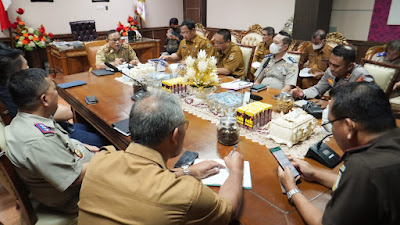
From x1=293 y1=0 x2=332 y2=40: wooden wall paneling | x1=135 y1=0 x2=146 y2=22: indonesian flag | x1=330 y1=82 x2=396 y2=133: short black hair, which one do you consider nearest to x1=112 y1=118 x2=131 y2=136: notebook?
x1=330 y1=82 x2=396 y2=133: short black hair

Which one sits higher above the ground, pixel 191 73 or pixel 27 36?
pixel 27 36

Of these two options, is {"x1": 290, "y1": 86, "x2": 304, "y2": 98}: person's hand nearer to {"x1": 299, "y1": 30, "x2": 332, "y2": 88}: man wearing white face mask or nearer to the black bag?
the black bag

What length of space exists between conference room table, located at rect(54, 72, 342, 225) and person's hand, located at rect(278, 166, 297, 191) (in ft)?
0.13

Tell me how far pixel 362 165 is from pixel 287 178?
370 millimetres

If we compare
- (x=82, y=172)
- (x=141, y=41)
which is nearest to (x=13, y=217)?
(x=82, y=172)

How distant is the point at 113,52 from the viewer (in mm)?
3734

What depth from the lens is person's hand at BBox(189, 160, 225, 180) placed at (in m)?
1.20

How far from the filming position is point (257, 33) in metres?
4.83

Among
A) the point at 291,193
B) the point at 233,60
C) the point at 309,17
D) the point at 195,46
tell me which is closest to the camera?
the point at 291,193

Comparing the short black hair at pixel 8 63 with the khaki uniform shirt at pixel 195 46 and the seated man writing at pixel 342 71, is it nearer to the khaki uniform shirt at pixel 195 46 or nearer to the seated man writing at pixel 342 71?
the seated man writing at pixel 342 71

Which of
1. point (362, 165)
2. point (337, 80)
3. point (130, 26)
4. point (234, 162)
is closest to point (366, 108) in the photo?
point (362, 165)

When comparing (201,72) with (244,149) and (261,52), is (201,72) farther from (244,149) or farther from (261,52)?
(261,52)

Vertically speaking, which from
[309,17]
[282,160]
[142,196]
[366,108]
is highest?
[309,17]

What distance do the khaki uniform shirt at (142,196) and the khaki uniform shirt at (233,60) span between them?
2.57 metres
